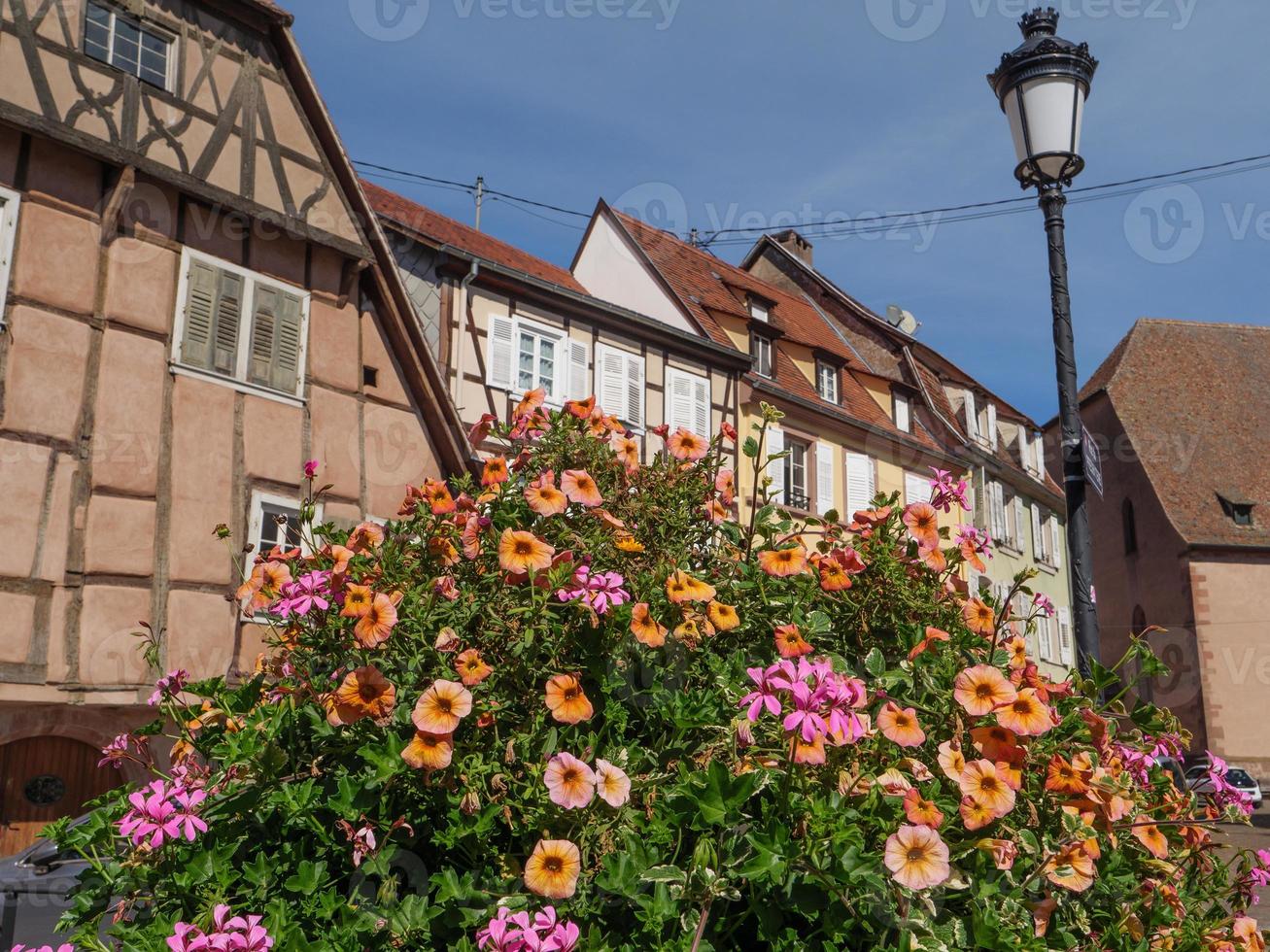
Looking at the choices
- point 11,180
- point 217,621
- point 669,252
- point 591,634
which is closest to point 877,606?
point 591,634

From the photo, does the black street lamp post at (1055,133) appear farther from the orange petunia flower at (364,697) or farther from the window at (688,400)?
the window at (688,400)

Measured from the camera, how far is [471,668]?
2.38m

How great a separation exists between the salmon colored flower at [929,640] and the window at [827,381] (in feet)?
69.7

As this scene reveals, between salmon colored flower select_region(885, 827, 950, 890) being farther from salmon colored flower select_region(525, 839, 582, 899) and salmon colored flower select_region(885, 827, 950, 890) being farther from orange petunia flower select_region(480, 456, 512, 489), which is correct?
orange petunia flower select_region(480, 456, 512, 489)

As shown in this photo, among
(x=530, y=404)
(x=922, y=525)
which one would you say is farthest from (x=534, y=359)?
(x=922, y=525)

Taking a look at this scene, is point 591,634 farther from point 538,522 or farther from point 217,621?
point 217,621

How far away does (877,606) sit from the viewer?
9.39ft

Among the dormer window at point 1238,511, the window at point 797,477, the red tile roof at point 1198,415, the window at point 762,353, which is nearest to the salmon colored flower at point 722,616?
the window at point 797,477

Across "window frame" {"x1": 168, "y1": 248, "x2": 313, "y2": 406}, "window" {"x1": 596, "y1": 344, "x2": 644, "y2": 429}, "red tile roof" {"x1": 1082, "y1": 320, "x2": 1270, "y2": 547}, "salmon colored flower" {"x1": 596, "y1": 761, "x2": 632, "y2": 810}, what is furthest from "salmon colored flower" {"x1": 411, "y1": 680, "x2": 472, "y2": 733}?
"red tile roof" {"x1": 1082, "y1": 320, "x2": 1270, "y2": 547}

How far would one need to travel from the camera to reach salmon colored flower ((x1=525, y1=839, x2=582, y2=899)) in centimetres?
211

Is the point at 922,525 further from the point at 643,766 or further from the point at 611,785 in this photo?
the point at 611,785

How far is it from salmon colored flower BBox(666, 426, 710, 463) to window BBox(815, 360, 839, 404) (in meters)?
20.7

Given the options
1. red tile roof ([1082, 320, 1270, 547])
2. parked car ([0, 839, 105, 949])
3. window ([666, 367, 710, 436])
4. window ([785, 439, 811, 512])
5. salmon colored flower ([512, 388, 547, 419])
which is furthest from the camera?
red tile roof ([1082, 320, 1270, 547])

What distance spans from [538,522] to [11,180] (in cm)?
938
